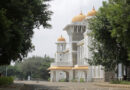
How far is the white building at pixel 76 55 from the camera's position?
46.5 meters

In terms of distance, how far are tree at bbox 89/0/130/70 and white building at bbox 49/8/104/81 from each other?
47.9ft

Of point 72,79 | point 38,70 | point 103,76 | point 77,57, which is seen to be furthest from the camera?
point 38,70

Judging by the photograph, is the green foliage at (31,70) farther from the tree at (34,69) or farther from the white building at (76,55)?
the white building at (76,55)

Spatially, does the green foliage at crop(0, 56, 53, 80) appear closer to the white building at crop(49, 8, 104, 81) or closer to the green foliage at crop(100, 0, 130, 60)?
the white building at crop(49, 8, 104, 81)

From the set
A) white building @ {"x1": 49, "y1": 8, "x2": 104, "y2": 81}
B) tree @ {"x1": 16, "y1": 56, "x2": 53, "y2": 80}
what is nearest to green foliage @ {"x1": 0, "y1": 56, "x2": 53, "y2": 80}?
tree @ {"x1": 16, "y1": 56, "x2": 53, "y2": 80}

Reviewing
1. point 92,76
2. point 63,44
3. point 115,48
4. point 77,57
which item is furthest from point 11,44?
point 63,44

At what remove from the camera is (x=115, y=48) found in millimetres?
26438

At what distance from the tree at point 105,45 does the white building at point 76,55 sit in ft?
47.9

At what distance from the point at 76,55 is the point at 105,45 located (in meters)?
30.9

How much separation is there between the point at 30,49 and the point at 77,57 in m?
36.1

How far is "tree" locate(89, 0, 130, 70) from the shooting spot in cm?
2543

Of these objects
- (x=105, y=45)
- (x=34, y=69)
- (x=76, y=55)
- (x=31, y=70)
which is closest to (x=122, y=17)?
(x=105, y=45)

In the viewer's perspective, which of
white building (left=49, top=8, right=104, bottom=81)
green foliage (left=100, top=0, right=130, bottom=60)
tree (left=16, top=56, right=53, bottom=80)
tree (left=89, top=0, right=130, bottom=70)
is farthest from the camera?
tree (left=16, top=56, right=53, bottom=80)

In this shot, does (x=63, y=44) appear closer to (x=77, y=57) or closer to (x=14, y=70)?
(x=77, y=57)
